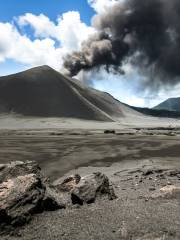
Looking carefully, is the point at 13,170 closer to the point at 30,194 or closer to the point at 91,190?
the point at 91,190

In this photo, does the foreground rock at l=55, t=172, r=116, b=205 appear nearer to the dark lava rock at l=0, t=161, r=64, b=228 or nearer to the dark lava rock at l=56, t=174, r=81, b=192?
the dark lava rock at l=0, t=161, r=64, b=228

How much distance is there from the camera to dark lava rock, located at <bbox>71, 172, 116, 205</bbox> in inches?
525

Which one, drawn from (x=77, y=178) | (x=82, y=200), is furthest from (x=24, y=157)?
(x=82, y=200)

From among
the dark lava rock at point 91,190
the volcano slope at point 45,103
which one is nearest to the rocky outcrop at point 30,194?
the dark lava rock at point 91,190

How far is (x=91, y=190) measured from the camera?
44.8 ft

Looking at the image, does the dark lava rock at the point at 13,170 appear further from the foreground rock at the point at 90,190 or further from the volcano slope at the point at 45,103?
the volcano slope at the point at 45,103

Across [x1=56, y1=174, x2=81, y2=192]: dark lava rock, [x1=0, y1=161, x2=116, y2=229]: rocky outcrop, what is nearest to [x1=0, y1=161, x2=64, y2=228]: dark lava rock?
[x1=0, y1=161, x2=116, y2=229]: rocky outcrop

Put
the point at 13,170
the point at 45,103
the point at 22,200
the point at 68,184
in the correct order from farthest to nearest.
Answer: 1. the point at 45,103
2. the point at 68,184
3. the point at 13,170
4. the point at 22,200

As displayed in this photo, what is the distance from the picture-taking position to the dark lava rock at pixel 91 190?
13328 mm

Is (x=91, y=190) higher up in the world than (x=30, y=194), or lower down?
lower down

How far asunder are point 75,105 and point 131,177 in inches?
6356

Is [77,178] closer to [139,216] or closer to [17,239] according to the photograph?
[139,216]

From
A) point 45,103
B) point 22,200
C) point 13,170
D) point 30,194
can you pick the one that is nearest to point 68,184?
point 13,170

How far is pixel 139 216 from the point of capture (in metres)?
11.9
